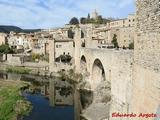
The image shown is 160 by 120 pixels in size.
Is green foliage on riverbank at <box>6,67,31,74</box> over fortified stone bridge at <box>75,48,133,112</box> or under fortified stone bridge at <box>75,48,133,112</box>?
under

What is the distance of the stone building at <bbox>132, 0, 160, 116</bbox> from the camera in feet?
23.7

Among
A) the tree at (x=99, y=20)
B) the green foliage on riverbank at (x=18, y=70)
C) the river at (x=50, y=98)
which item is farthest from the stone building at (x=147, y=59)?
the tree at (x=99, y=20)

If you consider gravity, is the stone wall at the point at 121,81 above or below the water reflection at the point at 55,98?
above

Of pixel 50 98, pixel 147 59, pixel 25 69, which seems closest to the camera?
pixel 147 59

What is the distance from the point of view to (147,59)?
782cm

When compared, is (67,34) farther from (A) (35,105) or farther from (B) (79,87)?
(A) (35,105)

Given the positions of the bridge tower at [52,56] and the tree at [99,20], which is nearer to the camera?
the bridge tower at [52,56]

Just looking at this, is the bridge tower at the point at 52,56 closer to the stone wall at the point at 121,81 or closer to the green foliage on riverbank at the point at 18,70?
the green foliage on riverbank at the point at 18,70

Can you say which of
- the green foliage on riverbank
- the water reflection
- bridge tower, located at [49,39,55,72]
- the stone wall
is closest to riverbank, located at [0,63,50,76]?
the green foliage on riverbank

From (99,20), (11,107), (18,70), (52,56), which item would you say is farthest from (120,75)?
(99,20)

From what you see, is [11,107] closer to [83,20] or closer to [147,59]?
[147,59]

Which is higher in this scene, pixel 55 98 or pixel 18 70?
pixel 18 70

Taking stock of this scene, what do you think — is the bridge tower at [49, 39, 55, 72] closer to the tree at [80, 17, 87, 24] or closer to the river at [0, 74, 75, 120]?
the river at [0, 74, 75, 120]

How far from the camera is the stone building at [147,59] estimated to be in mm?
→ 7216
